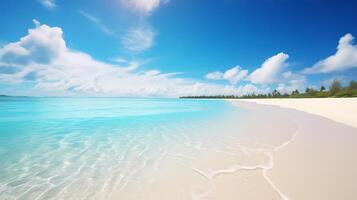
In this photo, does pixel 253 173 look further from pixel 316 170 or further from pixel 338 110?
pixel 338 110

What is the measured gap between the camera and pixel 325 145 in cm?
589

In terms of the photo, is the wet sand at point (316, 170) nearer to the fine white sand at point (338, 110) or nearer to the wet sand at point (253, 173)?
the wet sand at point (253, 173)

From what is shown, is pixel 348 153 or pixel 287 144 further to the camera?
pixel 287 144

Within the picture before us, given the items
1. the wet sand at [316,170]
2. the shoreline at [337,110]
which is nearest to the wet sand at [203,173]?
the wet sand at [316,170]

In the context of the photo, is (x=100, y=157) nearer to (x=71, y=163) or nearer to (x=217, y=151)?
(x=71, y=163)

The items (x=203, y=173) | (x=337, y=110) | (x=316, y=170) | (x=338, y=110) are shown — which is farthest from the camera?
(x=337, y=110)

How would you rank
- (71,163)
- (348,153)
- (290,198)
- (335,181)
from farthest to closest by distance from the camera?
(348,153)
(71,163)
(335,181)
(290,198)

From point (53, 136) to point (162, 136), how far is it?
4887 millimetres

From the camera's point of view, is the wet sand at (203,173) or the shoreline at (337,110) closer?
the wet sand at (203,173)

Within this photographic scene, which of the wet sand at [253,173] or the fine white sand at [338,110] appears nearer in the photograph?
the wet sand at [253,173]

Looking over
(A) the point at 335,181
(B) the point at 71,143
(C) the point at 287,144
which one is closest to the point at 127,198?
(A) the point at 335,181

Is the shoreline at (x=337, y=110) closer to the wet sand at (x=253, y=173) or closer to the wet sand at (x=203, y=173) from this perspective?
the wet sand at (x=253, y=173)

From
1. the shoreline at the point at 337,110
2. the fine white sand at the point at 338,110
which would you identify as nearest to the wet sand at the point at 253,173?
the shoreline at the point at 337,110

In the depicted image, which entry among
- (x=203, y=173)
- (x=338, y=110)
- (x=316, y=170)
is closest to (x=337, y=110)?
(x=338, y=110)
